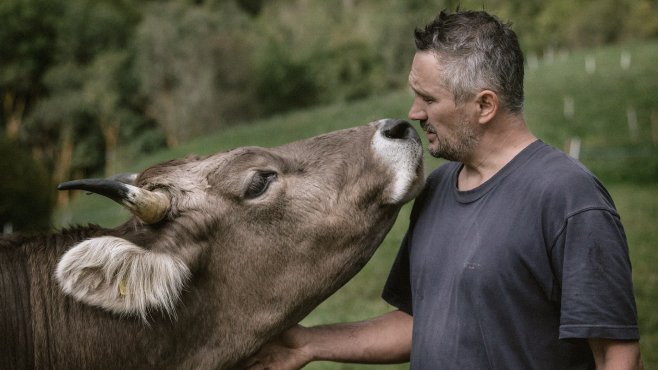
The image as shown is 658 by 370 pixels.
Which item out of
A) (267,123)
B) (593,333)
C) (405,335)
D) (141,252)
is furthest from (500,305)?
(267,123)

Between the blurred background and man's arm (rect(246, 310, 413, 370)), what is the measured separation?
26529 millimetres

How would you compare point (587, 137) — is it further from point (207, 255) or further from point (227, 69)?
point (227, 69)

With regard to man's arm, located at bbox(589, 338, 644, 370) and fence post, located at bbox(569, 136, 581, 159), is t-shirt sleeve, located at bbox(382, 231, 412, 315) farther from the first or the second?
fence post, located at bbox(569, 136, 581, 159)

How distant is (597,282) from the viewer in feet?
10.6

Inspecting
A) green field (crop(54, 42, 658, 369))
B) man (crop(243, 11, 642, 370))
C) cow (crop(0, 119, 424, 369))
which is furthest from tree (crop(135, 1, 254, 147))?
man (crop(243, 11, 642, 370))

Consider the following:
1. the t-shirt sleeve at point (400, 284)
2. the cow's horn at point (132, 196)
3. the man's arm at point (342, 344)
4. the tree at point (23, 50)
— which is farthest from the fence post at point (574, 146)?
the tree at point (23, 50)

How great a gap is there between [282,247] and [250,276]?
8.1 inches

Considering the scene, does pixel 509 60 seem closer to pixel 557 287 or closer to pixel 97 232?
pixel 557 287

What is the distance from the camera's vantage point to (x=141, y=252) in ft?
11.6

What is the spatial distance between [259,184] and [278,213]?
0.17m

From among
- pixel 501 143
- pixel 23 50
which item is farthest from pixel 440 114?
pixel 23 50

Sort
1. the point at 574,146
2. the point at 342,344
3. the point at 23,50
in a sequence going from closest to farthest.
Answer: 1. the point at 342,344
2. the point at 574,146
3. the point at 23,50

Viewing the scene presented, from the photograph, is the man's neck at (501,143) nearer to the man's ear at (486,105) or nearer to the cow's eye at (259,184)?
the man's ear at (486,105)

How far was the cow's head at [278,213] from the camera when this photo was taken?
3.85 meters
